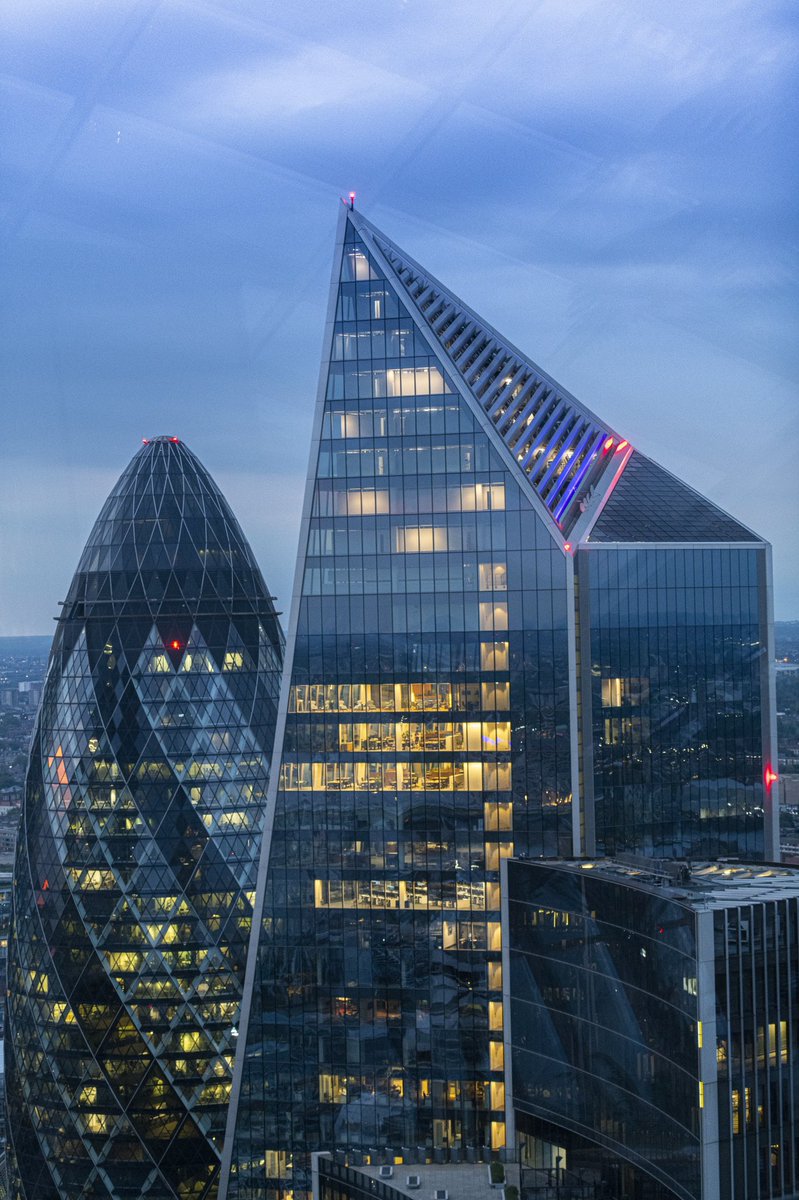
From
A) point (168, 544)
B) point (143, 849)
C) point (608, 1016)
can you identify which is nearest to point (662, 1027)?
point (608, 1016)

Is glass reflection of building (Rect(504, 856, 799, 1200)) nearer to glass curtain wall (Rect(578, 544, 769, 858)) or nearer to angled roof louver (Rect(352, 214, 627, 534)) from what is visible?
glass curtain wall (Rect(578, 544, 769, 858))

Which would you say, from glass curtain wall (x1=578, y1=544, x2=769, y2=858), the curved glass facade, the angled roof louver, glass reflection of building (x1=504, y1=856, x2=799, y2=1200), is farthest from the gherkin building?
glass reflection of building (x1=504, y1=856, x2=799, y2=1200)

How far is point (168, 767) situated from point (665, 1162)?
30967 millimetres

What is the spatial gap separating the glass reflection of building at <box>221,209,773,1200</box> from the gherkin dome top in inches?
649

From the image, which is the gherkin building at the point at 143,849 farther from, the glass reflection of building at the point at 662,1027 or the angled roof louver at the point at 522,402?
the glass reflection of building at the point at 662,1027

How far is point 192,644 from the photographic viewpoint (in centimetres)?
5575

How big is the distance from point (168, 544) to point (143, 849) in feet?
35.5

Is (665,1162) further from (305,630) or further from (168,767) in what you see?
(168,767)

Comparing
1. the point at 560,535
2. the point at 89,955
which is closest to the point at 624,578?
the point at 560,535

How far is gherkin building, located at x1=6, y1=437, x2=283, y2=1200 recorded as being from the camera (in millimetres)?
52344

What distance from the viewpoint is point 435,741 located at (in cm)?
3891

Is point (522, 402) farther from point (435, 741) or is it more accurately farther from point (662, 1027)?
point (662, 1027)

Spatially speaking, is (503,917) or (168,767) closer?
(503,917)

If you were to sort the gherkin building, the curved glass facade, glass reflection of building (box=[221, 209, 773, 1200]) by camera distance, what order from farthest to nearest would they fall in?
the gherkin building
glass reflection of building (box=[221, 209, 773, 1200])
the curved glass facade
